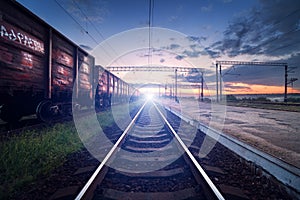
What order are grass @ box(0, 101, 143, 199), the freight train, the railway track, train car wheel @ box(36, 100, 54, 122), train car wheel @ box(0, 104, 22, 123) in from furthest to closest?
train car wheel @ box(36, 100, 54, 122), train car wheel @ box(0, 104, 22, 123), the freight train, grass @ box(0, 101, 143, 199), the railway track

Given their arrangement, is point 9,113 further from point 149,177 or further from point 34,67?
point 149,177

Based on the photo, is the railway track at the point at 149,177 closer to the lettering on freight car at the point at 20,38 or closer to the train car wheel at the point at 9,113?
the lettering on freight car at the point at 20,38

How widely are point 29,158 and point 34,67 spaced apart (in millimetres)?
3170

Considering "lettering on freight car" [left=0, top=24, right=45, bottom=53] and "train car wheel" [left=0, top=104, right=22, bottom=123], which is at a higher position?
"lettering on freight car" [left=0, top=24, right=45, bottom=53]

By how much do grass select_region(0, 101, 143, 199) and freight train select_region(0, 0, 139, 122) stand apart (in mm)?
1591

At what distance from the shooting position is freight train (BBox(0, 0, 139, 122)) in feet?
14.8

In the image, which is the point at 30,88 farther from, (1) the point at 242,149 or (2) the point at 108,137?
(1) the point at 242,149

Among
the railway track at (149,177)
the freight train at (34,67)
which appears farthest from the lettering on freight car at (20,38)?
the railway track at (149,177)

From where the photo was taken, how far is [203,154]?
431cm

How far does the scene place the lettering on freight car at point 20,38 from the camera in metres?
4.34

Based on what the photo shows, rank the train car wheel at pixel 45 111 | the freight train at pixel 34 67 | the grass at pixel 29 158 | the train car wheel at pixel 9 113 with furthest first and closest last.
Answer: the train car wheel at pixel 45 111 → the train car wheel at pixel 9 113 → the freight train at pixel 34 67 → the grass at pixel 29 158

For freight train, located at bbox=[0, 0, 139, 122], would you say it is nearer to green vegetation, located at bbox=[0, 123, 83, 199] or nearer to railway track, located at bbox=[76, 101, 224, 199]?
green vegetation, located at bbox=[0, 123, 83, 199]

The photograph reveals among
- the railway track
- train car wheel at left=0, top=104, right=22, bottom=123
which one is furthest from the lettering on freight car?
the railway track

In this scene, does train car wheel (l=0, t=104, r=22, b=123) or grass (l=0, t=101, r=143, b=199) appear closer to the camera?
grass (l=0, t=101, r=143, b=199)
